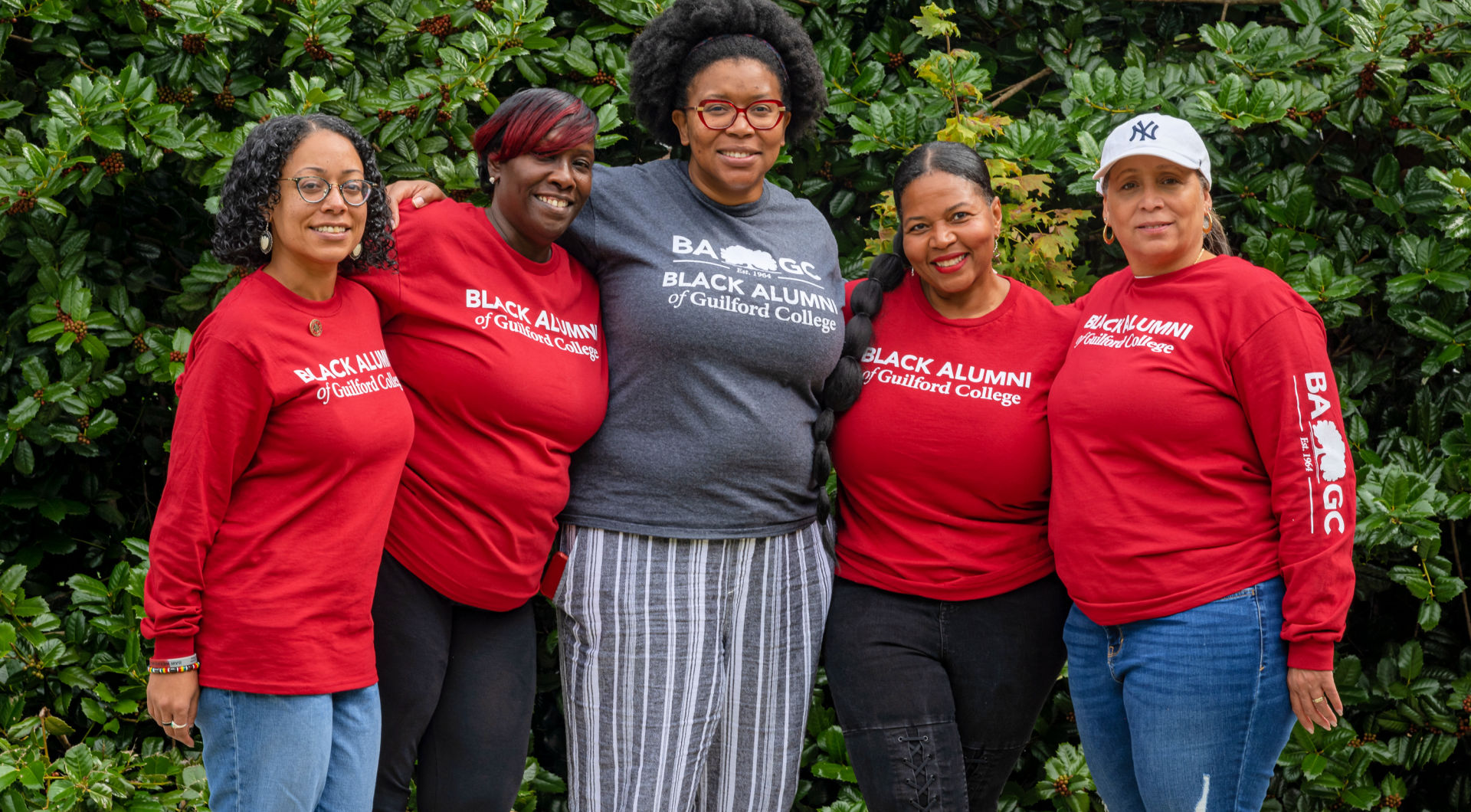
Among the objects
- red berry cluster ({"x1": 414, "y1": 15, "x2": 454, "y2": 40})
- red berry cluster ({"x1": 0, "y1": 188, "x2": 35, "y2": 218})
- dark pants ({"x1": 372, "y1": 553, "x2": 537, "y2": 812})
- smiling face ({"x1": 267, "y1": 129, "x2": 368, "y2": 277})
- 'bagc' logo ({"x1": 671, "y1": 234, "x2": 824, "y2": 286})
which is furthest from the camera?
red berry cluster ({"x1": 414, "y1": 15, "x2": 454, "y2": 40})

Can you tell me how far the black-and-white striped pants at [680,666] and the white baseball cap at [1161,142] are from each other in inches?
41.2

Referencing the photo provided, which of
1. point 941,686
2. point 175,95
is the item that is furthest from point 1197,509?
point 175,95

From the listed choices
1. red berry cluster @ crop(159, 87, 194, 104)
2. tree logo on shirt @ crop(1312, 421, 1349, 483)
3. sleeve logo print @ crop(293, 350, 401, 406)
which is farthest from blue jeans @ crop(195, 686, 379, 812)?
tree logo on shirt @ crop(1312, 421, 1349, 483)

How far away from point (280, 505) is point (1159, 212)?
171 centimetres

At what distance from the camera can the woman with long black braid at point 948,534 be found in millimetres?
2412

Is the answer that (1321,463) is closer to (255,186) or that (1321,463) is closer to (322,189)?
(322,189)

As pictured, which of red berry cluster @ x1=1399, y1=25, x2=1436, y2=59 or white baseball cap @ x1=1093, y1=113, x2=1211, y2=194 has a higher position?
red berry cluster @ x1=1399, y1=25, x2=1436, y2=59

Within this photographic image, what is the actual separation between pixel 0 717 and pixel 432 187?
172 centimetres

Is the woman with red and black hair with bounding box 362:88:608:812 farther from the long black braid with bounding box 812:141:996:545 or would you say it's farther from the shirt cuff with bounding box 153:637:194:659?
the long black braid with bounding box 812:141:996:545

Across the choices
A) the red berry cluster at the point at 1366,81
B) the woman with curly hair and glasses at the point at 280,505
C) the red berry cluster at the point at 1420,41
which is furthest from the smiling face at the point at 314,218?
the red berry cluster at the point at 1420,41

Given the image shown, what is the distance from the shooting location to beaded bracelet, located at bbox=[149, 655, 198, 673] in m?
1.90

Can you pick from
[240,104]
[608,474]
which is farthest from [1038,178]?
[240,104]

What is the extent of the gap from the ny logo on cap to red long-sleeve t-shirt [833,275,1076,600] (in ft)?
1.42

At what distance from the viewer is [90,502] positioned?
124 inches
